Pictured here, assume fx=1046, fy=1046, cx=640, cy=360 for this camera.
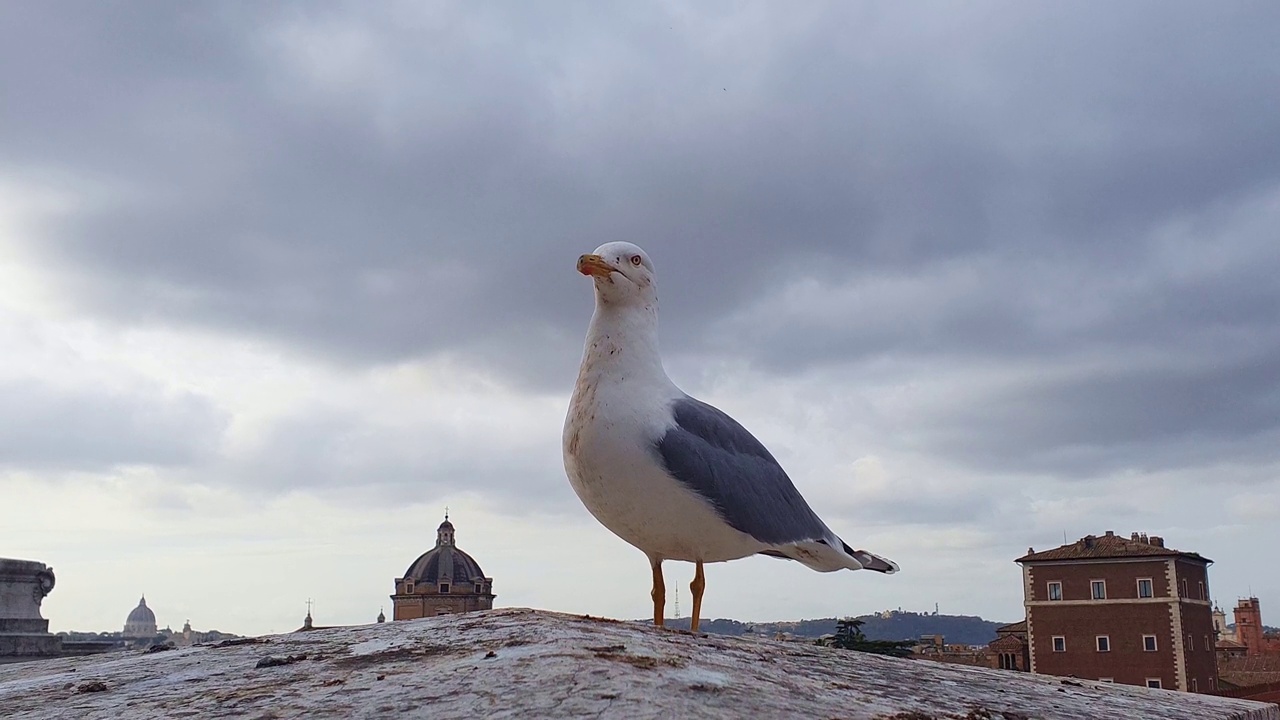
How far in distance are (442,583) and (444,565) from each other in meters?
1.59

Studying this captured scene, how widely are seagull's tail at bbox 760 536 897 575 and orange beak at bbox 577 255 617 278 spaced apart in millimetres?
1530

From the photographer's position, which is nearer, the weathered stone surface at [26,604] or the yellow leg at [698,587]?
the yellow leg at [698,587]

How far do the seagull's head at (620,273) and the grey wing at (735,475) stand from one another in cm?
55

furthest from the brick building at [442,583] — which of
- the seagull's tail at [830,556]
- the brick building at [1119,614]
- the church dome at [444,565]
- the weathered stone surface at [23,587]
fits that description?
the seagull's tail at [830,556]

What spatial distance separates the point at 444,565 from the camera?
222ft

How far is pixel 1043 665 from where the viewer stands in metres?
47.8

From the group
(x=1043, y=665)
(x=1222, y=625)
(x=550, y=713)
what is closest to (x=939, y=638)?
(x=1043, y=665)

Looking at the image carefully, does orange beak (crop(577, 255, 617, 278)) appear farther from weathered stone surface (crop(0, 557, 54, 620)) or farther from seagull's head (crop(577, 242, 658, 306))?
weathered stone surface (crop(0, 557, 54, 620))

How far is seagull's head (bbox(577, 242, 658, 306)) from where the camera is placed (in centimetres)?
481

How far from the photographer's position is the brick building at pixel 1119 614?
149ft

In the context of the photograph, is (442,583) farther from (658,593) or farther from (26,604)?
(658,593)

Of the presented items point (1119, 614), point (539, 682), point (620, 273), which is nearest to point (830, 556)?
point (620, 273)

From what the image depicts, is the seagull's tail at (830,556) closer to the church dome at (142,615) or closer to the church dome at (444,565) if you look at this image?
the church dome at (444,565)

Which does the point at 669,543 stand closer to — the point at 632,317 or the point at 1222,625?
the point at 632,317
